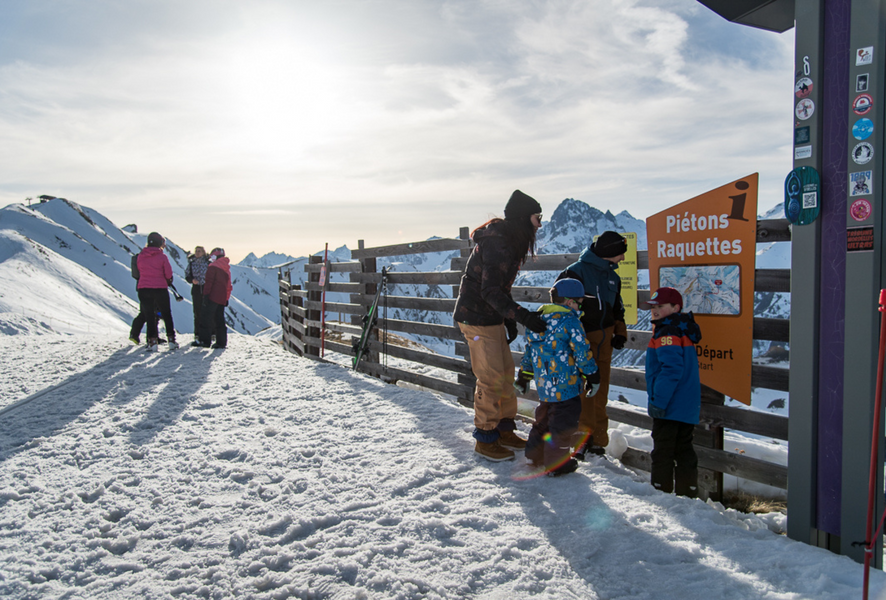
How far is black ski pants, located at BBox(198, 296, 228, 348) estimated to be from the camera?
1041cm

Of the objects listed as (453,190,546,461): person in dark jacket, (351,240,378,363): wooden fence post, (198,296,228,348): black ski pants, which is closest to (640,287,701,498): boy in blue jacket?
(453,190,546,461): person in dark jacket

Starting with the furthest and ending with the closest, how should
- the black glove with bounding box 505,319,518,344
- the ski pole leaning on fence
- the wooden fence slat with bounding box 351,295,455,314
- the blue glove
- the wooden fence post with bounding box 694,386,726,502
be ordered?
the ski pole leaning on fence
the wooden fence slat with bounding box 351,295,455,314
the black glove with bounding box 505,319,518,344
the wooden fence post with bounding box 694,386,726,502
the blue glove

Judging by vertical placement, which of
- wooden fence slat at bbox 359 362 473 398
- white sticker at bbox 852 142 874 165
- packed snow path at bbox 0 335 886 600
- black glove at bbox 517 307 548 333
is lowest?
packed snow path at bbox 0 335 886 600

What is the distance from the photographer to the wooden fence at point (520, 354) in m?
3.51

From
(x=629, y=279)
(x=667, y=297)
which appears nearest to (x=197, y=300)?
(x=629, y=279)

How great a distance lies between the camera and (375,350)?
25.5 feet

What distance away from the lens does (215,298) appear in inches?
405

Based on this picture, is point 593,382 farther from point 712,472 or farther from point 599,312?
point 712,472

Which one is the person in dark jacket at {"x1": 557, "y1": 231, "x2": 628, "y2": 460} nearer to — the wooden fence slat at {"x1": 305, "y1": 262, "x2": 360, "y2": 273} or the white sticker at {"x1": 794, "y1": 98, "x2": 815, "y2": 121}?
the white sticker at {"x1": 794, "y1": 98, "x2": 815, "y2": 121}

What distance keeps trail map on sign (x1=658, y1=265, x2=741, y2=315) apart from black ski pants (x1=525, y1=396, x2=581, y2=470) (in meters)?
1.19

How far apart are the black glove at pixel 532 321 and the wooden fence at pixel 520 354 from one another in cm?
49

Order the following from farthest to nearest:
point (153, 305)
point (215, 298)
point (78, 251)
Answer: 1. point (78, 251)
2. point (215, 298)
3. point (153, 305)

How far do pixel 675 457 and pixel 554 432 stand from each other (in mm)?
855

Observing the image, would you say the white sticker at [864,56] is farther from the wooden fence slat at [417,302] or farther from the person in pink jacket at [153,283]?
the person in pink jacket at [153,283]
